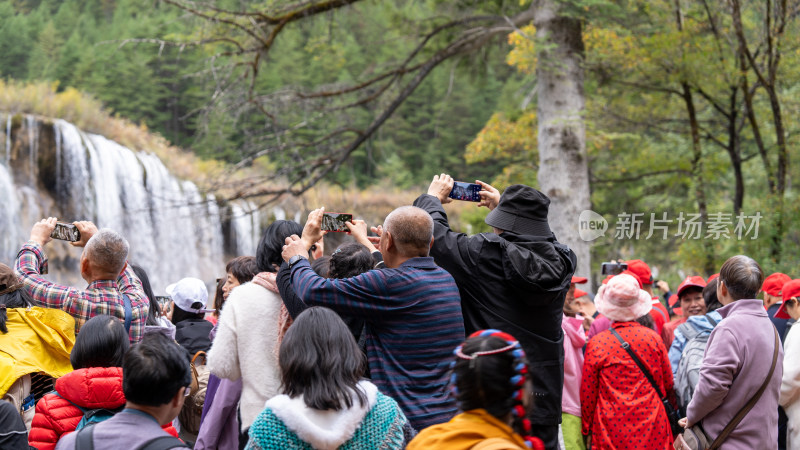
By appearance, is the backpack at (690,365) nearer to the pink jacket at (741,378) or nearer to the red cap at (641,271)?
the pink jacket at (741,378)

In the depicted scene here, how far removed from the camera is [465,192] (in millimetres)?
4227

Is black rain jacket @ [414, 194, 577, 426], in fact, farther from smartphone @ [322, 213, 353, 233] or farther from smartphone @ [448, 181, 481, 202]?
smartphone @ [322, 213, 353, 233]

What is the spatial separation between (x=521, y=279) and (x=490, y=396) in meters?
1.41

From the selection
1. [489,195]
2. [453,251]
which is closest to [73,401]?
[453,251]

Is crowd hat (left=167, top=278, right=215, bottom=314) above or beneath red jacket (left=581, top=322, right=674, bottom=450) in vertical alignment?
above

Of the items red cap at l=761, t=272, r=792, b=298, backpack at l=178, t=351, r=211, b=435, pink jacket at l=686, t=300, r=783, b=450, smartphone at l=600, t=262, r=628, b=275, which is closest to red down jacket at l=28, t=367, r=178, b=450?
backpack at l=178, t=351, r=211, b=435

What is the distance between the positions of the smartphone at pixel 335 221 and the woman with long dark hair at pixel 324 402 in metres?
0.95

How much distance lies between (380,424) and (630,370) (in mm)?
2262

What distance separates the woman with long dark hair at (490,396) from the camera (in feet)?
7.41

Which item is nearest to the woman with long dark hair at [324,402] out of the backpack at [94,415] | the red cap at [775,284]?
the backpack at [94,415]

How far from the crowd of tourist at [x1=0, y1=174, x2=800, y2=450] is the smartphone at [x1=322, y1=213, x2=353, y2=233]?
0.15ft

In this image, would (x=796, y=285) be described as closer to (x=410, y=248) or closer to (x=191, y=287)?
(x=410, y=248)

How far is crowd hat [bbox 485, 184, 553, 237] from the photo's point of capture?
387 centimetres

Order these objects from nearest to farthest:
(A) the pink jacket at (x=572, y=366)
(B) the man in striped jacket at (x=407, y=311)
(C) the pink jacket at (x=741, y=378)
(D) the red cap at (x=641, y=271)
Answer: (B) the man in striped jacket at (x=407, y=311) < (C) the pink jacket at (x=741, y=378) < (A) the pink jacket at (x=572, y=366) < (D) the red cap at (x=641, y=271)
